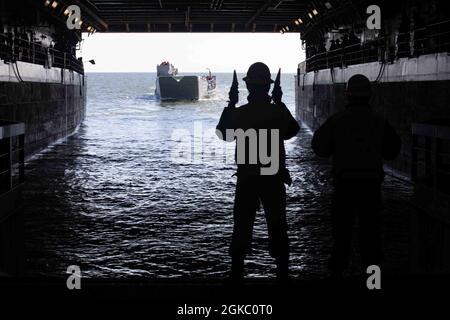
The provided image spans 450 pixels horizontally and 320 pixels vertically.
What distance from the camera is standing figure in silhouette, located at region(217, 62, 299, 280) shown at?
16.7 feet

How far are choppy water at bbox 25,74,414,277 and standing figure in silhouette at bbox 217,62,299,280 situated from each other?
997 mm

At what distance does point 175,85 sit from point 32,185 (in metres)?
73.7

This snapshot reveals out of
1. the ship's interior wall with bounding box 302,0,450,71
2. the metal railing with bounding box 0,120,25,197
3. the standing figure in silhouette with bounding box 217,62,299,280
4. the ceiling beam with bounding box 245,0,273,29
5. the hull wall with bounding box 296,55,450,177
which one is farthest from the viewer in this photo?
the ceiling beam with bounding box 245,0,273,29

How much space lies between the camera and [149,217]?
11695 mm

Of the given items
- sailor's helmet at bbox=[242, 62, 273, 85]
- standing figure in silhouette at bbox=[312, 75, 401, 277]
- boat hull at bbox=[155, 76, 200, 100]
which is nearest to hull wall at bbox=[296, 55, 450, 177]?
standing figure in silhouette at bbox=[312, 75, 401, 277]

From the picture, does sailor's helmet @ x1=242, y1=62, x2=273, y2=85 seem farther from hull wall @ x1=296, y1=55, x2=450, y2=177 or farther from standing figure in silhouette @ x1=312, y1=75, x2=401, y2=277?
hull wall @ x1=296, y1=55, x2=450, y2=177

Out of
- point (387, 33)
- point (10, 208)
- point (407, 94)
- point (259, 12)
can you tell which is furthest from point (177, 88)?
point (10, 208)

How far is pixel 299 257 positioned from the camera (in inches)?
342

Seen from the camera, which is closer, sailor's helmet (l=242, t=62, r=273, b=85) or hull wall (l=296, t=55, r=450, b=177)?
sailor's helmet (l=242, t=62, r=273, b=85)

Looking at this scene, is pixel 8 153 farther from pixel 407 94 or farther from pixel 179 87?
pixel 179 87

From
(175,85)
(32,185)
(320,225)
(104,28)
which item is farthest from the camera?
(175,85)

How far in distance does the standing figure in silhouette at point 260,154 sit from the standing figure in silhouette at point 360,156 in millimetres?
435
